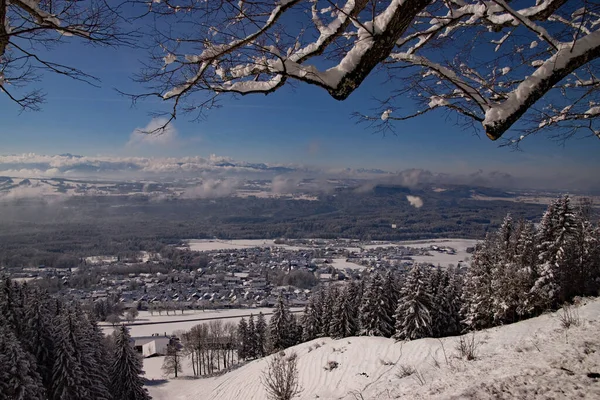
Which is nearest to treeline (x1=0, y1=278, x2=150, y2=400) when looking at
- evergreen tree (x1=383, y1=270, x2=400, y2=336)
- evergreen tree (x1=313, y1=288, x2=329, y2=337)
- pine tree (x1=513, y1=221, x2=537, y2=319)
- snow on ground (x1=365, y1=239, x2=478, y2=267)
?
evergreen tree (x1=313, y1=288, x2=329, y2=337)

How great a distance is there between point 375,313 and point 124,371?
14591mm

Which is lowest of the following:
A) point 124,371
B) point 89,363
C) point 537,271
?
point 124,371

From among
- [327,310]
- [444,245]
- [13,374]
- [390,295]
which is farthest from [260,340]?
[444,245]

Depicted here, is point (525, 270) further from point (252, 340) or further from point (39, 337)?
point (39, 337)

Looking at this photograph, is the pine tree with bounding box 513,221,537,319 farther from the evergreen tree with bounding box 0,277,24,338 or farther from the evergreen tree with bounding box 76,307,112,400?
the evergreen tree with bounding box 0,277,24,338

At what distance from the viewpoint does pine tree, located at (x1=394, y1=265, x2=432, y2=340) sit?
15953 mm

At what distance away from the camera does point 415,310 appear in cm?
1628

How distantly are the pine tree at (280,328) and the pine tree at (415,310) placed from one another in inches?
403

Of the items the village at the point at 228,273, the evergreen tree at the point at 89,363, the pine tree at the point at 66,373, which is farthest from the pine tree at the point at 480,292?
the village at the point at 228,273

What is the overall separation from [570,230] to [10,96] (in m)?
Result: 20.5

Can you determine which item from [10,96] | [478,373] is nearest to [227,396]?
[478,373]

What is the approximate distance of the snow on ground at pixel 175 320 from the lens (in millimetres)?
39344

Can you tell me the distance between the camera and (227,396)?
14.7 m

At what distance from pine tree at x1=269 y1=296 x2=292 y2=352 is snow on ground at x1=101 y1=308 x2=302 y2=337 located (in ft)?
61.1
